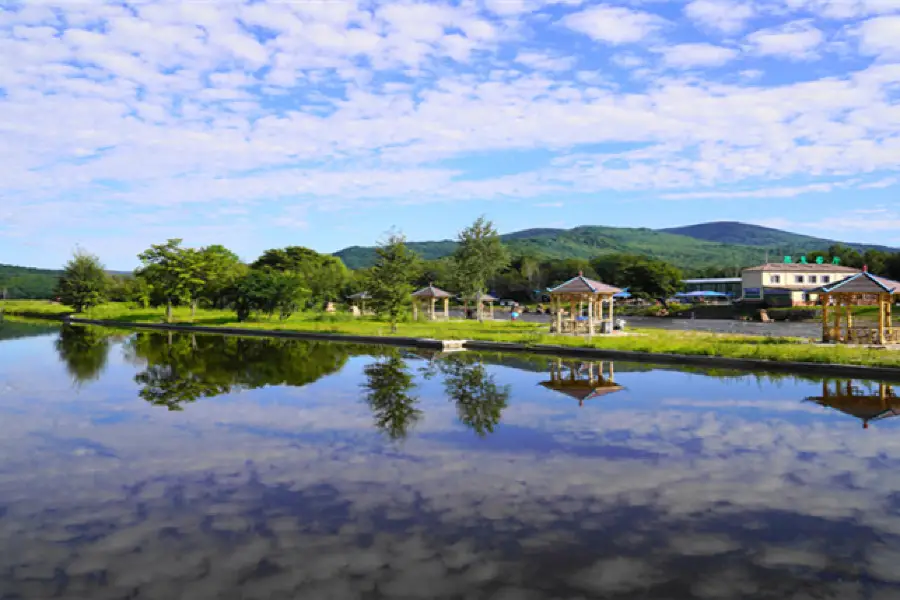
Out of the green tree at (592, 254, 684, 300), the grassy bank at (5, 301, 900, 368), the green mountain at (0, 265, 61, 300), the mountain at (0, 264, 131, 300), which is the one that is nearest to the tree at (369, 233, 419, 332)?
the grassy bank at (5, 301, 900, 368)

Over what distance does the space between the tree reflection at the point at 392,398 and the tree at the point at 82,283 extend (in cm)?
5445

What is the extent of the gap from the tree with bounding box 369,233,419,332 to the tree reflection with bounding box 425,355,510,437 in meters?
10.4

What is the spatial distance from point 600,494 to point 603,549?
73.3 inches

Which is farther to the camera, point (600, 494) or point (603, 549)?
point (600, 494)

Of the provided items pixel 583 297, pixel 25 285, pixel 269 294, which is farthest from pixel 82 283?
pixel 25 285

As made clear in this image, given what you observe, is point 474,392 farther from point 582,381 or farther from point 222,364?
point 222,364

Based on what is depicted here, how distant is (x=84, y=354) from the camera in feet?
97.7

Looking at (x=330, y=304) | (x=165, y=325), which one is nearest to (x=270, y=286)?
(x=165, y=325)

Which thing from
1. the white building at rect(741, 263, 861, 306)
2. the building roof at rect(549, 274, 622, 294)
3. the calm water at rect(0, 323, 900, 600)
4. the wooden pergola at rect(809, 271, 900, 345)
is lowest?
the calm water at rect(0, 323, 900, 600)

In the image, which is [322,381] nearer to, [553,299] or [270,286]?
[553,299]

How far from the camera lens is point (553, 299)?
120 feet

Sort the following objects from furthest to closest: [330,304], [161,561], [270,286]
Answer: [330,304]
[270,286]
[161,561]

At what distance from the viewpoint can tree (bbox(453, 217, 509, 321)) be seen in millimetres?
48281

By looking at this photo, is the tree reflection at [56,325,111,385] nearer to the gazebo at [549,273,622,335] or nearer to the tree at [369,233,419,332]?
the tree at [369,233,419,332]
